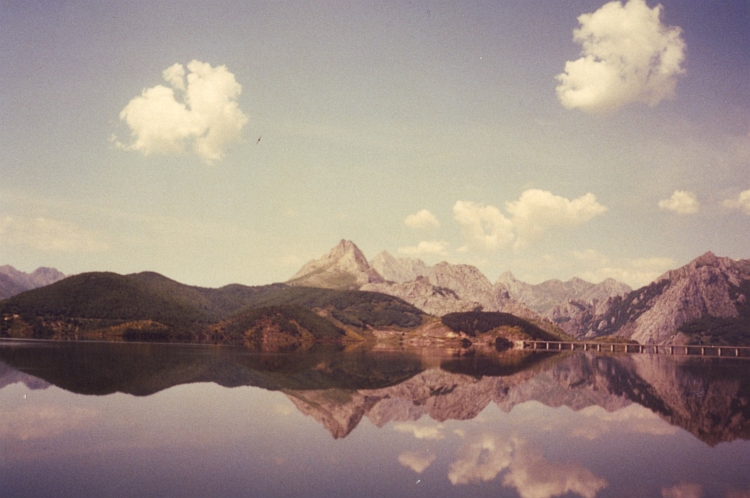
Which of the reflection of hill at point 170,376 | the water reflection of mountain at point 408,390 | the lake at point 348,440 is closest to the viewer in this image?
the lake at point 348,440

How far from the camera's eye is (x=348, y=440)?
5397 centimetres

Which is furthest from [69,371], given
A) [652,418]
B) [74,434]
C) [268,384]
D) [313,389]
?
[652,418]

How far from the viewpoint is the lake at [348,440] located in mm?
39375

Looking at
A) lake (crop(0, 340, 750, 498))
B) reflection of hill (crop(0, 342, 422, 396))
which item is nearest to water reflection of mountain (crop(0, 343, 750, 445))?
reflection of hill (crop(0, 342, 422, 396))

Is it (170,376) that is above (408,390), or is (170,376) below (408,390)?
below

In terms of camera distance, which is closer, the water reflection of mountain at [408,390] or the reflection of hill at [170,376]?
the water reflection of mountain at [408,390]

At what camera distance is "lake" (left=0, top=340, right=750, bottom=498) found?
39375 mm

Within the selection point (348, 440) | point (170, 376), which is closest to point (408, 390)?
point (348, 440)

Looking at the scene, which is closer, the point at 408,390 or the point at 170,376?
the point at 408,390

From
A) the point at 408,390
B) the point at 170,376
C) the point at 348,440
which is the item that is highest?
the point at 348,440

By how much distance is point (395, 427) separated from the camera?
62.3m

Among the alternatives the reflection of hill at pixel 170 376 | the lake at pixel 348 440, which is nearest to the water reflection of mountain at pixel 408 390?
the reflection of hill at pixel 170 376

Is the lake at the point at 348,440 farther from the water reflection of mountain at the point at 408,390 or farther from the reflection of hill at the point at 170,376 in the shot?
the reflection of hill at the point at 170,376

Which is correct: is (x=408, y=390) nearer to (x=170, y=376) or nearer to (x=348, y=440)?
(x=348, y=440)
